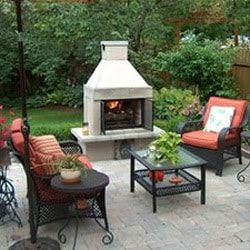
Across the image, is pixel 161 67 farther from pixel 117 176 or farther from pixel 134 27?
pixel 117 176

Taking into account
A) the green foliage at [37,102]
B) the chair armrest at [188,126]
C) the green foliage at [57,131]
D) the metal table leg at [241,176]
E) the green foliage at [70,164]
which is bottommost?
the metal table leg at [241,176]

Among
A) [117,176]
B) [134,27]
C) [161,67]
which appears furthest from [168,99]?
[117,176]

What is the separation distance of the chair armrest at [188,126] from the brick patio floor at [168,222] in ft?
3.38

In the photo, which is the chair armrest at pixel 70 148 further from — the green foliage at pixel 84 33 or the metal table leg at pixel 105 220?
the green foliage at pixel 84 33

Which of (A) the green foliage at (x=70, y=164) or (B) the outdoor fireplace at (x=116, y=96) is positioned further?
(B) the outdoor fireplace at (x=116, y=96)

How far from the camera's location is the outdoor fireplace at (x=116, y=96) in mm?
6500

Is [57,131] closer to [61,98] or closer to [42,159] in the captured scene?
[42,159]

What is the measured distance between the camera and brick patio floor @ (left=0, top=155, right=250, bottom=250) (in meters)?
3.93

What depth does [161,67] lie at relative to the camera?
8883mm

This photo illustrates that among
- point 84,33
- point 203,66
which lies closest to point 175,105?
point 203,66

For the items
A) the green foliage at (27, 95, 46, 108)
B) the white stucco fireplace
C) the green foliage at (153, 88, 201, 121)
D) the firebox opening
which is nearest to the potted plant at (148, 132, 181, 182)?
the white stucco fireplace

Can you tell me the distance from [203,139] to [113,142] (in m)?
1.38

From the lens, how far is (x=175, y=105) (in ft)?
26.4

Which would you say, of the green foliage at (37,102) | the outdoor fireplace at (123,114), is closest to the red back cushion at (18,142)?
the outdoor fireplace at (123,114)
